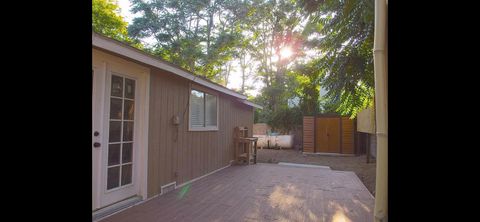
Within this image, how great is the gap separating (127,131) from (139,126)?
0.68ft

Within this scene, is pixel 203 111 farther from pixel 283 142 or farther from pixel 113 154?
pixel 283 142

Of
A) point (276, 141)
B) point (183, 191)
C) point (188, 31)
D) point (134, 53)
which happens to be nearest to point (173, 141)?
point (183, 191)

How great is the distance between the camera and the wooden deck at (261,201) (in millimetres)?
3504

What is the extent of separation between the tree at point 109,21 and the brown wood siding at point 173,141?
33.2 ft

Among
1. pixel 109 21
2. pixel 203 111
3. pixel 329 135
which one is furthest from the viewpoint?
pixel 109 21

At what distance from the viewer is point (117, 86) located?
3723 millimetres

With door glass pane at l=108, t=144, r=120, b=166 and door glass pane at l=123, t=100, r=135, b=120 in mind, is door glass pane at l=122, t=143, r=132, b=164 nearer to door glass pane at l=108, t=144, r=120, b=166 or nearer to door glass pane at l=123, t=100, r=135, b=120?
door glass pane at l=108, t=144, r=120, b=166

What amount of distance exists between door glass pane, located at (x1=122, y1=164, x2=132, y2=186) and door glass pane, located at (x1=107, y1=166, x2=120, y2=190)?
0.10m

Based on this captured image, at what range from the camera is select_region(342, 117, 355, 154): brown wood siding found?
36.4 ft

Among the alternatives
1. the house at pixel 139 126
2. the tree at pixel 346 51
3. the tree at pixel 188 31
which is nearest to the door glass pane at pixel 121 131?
the house at pixel 139 126

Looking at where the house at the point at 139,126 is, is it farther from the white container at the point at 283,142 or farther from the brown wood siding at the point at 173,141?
the white container at the point at 283,142
